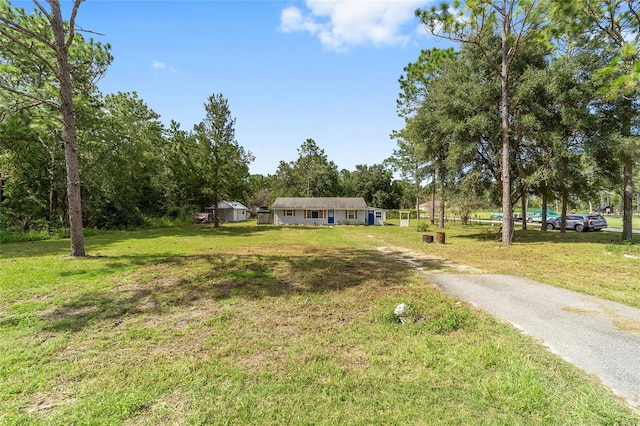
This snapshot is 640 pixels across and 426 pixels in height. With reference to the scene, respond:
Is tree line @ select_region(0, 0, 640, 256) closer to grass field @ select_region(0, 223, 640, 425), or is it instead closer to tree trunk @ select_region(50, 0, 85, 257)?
tree trunk @ select_region(50, 0, 85, 257)

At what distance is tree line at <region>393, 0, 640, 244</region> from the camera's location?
12.8m

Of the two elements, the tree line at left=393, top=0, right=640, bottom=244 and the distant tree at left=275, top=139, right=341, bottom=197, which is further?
the distant tree at left=275, top=139, right=341, bottom=197

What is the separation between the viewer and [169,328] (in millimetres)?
4238

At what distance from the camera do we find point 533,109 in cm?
1432

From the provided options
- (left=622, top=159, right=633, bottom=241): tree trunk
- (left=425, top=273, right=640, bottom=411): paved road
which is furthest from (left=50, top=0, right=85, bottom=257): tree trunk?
(left=622, top=159, right=633, bottom=241): tree trunk

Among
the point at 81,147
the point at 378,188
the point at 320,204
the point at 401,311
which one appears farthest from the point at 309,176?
the point at 401,311

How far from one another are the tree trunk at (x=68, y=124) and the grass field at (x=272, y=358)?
3.04 m

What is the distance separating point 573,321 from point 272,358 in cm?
465

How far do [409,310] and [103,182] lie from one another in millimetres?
25241

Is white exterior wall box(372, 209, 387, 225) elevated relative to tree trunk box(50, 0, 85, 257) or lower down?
lower down

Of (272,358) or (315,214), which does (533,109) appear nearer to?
(272,358)

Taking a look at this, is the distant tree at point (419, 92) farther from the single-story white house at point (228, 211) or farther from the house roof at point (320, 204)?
the single-story white house at point (228, 211)

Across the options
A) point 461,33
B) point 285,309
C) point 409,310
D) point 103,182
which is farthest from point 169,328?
point 103,182

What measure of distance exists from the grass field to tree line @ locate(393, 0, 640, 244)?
32.4ft
